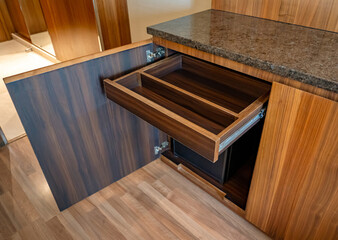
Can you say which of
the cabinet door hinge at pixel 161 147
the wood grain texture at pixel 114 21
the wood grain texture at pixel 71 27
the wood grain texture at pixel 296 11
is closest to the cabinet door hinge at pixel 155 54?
the wood grain texture at pixel 296 11

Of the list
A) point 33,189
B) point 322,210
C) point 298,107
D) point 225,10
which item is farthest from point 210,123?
point 33,189

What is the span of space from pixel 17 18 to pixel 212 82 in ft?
10.9

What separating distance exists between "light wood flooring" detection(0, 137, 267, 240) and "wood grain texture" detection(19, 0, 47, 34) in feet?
6.52

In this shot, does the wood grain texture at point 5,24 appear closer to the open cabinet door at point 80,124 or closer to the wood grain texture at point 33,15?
the wood grain texture at point 33,15

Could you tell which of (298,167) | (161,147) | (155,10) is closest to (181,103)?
(298,167)

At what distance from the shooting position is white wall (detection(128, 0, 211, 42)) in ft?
4.89

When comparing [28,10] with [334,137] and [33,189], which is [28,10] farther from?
[334,137]

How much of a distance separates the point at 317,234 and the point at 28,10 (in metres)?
3.30

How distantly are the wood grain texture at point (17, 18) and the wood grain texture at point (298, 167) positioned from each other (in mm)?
3356

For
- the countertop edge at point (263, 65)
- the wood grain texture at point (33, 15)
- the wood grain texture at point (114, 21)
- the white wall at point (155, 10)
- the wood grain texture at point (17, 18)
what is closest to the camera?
the countertop edge at point (263, 65)

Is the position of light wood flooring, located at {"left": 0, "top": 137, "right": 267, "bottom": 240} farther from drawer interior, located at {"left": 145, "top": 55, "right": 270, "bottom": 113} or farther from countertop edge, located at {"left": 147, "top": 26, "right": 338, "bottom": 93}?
countertop edge, located at {"left": 147, "top": 26, "right": 338, "bottom": 93}

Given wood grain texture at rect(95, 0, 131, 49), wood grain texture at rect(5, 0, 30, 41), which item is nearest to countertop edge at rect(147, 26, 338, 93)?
wood grain texture at rect(95, 0, 131, 49)

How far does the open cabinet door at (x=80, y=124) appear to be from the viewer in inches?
39.2

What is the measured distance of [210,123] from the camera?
91 centimetres
